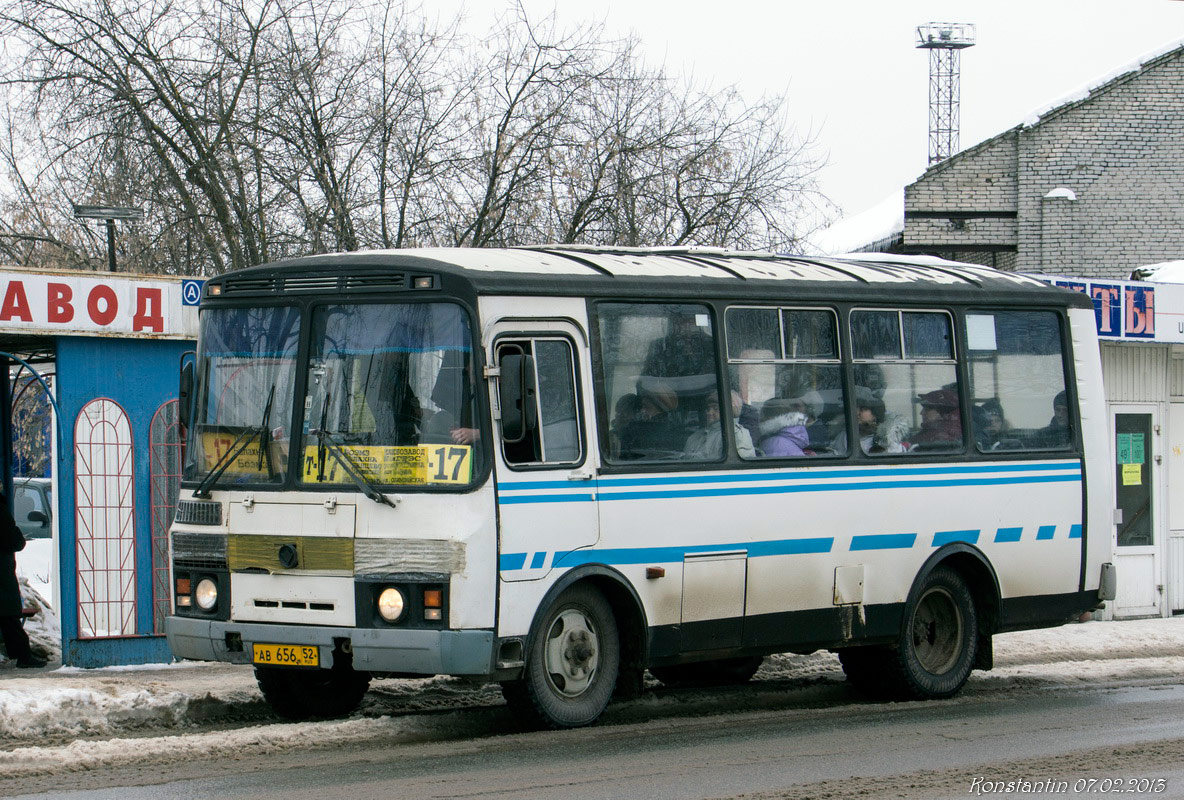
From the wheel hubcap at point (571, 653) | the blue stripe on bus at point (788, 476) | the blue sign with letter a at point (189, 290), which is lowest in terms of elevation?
the wheel hubcap at point (571, 653)

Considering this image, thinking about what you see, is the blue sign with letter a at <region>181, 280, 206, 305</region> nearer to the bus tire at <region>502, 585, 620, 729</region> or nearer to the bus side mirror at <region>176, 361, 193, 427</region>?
the bus side mirror at <region>176, 361, 193, 427</region>

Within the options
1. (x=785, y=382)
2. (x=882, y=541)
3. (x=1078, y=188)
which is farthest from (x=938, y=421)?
(x=1078, y=188)

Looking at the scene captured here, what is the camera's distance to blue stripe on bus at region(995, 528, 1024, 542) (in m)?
12.0

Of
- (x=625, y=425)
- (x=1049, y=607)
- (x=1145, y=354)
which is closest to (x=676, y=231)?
(x=1145, y=354)

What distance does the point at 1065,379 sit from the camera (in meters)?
12.7

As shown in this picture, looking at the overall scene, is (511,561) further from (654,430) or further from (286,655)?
(654,430)

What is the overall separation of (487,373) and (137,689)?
3.36 m

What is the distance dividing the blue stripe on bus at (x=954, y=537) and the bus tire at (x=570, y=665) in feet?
9.75

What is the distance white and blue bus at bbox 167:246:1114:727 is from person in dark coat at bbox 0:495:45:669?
166 inches

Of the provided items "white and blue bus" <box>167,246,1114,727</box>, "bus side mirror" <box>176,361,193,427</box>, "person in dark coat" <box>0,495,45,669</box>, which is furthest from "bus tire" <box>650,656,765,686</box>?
"person in dark coat" <box>0,495,45,669</box>

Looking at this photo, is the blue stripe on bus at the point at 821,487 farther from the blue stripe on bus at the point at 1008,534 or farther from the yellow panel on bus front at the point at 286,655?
the yellow panel on bus front at the point at 286,655

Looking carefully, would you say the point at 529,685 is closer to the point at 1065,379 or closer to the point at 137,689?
the point at 137,689

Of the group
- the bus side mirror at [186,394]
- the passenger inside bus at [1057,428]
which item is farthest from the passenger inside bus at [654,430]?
the passenger inside bus at [1057,428]

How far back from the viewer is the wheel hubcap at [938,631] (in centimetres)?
1187
